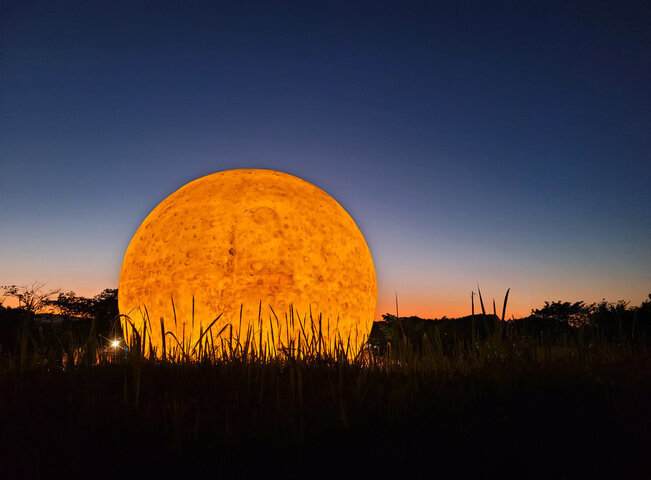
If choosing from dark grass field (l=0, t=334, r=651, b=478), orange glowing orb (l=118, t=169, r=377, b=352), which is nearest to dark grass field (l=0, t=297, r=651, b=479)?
dark grass field (l=0, t=334, r=651, b=478)

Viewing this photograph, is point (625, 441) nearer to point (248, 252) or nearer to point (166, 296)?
point (248, 252)

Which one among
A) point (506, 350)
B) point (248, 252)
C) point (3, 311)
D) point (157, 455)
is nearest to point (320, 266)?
point (248, 252)

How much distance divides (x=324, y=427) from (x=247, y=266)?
157 inches

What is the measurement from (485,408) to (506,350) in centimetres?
218

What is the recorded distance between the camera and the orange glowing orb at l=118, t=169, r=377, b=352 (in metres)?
6.81

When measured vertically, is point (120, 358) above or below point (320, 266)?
below

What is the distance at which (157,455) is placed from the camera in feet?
9.16

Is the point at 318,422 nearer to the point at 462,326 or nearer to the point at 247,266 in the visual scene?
the point at 247,266

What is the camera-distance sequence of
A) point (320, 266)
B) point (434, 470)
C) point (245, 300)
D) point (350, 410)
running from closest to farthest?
1. point (434, 470)
2. point (350, 410)
3. point (245, 300)
4. point (320, 266)

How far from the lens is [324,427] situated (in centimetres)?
317

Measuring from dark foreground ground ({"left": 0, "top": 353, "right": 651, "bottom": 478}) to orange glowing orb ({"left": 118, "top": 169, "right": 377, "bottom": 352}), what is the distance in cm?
220

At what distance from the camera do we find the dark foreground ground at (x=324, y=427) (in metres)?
2.71

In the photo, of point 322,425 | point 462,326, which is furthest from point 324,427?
point 462,326

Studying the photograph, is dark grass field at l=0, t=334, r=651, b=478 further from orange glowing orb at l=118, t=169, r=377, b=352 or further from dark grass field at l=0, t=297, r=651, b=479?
orange glowing orb at l=118, t=169, r=377, b=352
